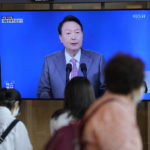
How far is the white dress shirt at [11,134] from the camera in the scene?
2.78 meters

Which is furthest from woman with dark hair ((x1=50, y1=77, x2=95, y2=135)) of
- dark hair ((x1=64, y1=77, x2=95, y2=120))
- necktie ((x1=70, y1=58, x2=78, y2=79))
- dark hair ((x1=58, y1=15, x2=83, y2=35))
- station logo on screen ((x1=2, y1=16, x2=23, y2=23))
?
station logo on screen ((x1=2, y1=16, x2=23, y2=23))

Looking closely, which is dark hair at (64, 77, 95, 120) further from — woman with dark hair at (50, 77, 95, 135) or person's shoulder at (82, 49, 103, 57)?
person's shoulder at (82, 49, 103, 57)

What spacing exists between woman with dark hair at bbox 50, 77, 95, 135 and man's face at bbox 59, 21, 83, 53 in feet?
6.60

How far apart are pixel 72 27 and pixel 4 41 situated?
0.90 metres

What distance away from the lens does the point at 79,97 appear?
85.0 inches

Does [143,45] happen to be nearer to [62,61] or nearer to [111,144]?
[62,61]

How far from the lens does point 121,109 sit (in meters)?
1.38

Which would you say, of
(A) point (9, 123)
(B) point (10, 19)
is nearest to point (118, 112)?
(A) point (9, 123)

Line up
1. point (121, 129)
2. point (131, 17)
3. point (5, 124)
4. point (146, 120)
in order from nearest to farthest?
point (121, 129)
point (5, 124)
point (131, 17)
point (146, 120)

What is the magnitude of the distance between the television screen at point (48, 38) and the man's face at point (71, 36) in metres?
0.07

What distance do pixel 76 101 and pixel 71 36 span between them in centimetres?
217

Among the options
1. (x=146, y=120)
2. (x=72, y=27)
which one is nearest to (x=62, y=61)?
→ (x=72, y=27)

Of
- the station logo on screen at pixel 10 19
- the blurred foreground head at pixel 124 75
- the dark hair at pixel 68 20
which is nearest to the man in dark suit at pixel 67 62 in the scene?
the dark hair at pixel 68 20

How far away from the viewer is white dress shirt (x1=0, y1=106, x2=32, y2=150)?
2.78 metres
